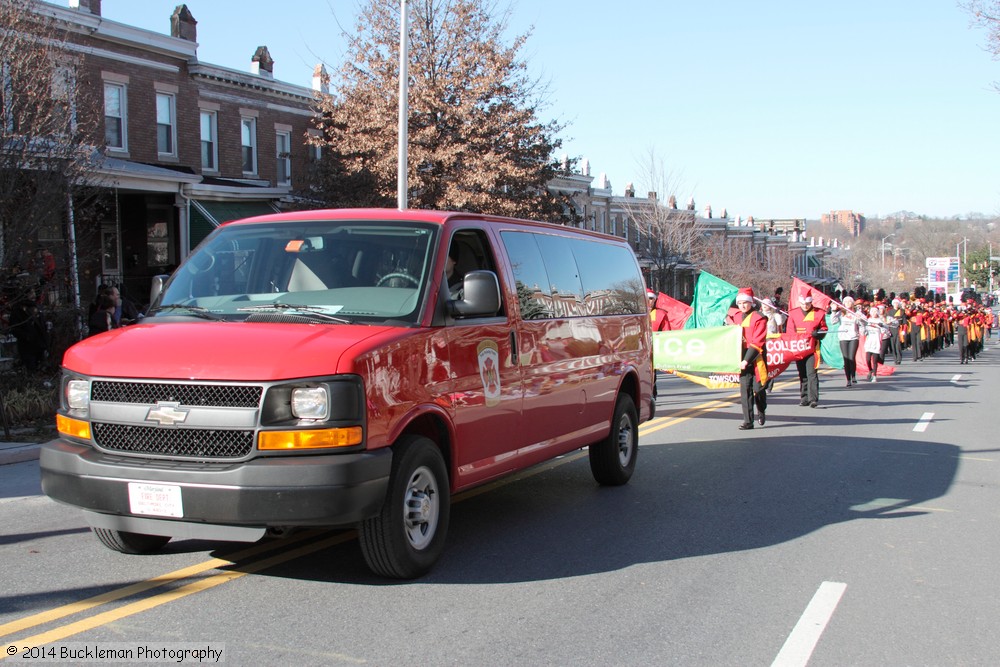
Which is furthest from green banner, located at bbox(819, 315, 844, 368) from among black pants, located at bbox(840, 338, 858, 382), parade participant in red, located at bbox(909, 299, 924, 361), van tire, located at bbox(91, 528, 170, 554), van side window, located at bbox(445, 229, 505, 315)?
van tire, located at bbox(91, 528, 170, 554)

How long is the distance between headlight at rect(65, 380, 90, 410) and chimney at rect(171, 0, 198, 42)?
1001 inches

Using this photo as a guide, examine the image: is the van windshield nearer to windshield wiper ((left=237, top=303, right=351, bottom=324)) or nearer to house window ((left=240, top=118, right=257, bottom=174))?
windshield wiper ((left=237, top=303, right=351, bottom=324))

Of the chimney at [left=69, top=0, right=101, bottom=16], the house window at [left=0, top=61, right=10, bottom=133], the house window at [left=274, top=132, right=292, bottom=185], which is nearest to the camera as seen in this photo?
the house window at [left=0, top=61, right=10, bottom=133]

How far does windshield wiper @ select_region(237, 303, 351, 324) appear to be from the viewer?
559cm

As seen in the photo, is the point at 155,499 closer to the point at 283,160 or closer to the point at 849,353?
the point at 849,353

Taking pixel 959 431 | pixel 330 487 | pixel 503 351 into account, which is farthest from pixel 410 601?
pixel 959 431

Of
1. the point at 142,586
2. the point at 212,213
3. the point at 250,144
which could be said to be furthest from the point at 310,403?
the point at 250,144

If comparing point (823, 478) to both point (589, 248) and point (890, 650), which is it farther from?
point (890, 650)

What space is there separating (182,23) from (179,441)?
86.6ft

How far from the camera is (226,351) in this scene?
5059 mm

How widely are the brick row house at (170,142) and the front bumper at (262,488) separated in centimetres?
1751

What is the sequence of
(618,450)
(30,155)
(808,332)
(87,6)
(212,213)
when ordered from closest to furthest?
(618,450)
(30,155)
(808,332)
(87,6)
(212,213)

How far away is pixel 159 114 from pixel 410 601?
2412 centimetres

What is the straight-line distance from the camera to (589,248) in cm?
862
